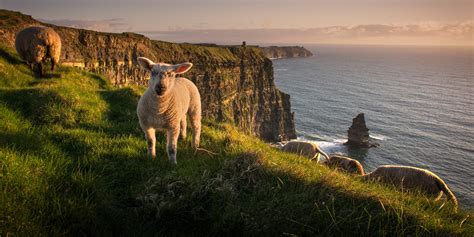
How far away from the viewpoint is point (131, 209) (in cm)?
507

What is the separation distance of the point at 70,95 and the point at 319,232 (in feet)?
30.6

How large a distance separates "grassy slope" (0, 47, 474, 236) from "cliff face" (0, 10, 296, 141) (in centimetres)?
1861

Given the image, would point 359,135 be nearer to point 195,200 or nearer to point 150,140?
point 150,140

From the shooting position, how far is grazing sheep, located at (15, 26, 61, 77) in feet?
58.9

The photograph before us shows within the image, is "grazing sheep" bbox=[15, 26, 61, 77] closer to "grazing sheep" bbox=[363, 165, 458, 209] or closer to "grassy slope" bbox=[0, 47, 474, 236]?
"grassy slope" bbox=[0, 47, 474, 236]

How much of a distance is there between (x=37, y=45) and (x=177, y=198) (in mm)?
17265

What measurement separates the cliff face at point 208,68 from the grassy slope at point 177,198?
61.1 ft

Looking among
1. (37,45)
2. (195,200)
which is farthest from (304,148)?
(37,45)

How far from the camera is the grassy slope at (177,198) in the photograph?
442 centimetres

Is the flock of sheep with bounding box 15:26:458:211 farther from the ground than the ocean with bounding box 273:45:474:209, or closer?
farther from the ground

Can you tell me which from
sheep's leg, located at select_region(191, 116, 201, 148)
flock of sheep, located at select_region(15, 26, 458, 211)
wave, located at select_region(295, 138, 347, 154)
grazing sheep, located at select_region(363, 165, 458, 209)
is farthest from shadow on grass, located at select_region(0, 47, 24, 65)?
wave, located at select_region(295, 138, 347, 154)

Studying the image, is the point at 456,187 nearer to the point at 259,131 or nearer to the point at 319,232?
the point at 259,131

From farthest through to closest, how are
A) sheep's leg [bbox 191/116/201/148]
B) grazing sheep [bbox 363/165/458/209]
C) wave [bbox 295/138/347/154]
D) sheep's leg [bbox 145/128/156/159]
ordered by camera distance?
wave [bbox 295/138/347/154] → grazing sheep [bbox 363/165/458/209] → sheep's leg [bbox 191/116/201/148] → sheep's leg [bbox 145/128/156/159]

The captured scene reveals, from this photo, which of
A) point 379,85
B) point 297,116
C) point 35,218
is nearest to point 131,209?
point 35,218
